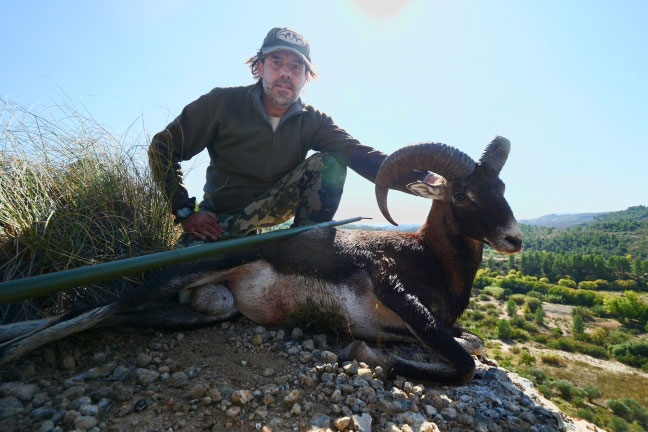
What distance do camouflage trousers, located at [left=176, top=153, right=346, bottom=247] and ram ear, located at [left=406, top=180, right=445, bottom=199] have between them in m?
1.30

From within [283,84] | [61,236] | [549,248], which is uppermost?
[283,84]

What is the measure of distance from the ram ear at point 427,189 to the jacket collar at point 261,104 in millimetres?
2309

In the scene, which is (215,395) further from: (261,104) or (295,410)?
(261,104)

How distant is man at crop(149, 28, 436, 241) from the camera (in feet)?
16.3

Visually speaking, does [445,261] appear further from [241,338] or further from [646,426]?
[646,426]

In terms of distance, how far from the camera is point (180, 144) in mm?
4898

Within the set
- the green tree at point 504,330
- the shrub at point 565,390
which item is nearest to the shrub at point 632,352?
the green tree at point 504,330

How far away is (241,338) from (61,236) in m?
2.08

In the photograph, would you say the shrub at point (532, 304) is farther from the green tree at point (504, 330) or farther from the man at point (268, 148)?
the man at point (268, 148)

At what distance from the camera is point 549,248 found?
193250 millimetres

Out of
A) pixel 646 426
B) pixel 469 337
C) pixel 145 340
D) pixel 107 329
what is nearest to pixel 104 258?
pixel 107 329

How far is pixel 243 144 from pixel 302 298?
2780 mm

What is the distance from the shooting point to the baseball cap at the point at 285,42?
5109 mm

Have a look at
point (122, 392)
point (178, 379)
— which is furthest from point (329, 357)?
point (122, 392)
